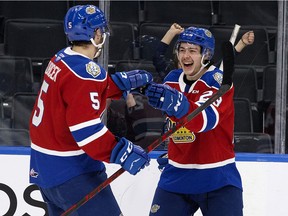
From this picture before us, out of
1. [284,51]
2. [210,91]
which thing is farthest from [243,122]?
[210,91]

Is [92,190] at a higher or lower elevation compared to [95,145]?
lower

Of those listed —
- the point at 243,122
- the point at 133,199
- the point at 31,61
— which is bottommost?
the point at 133,199

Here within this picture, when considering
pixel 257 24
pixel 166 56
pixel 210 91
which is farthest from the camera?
pixel 257 24

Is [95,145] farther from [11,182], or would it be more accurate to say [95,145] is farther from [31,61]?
[31,61]

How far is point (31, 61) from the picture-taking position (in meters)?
4.57

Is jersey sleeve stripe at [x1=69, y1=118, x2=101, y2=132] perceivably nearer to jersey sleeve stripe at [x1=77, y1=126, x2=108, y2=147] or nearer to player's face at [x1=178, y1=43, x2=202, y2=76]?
jersey sleeve stripe at [x1=77, y1=126, x2=108, y2=147]

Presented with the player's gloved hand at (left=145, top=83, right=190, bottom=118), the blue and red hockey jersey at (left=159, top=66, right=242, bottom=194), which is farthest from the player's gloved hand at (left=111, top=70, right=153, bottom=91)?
the blue and red hockey jersey at (left=159, top=66, right=242, bottom=194)

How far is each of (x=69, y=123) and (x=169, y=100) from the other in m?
0.41

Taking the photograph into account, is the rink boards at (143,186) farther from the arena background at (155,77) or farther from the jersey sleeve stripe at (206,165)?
the jersey sleeve stripe at (206,165)

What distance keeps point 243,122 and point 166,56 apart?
548 mm

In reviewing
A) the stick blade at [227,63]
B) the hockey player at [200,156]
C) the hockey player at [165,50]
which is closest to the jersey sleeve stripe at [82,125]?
the hockey player at [200,156]

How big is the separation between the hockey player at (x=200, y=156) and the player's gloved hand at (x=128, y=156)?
0.28 metres

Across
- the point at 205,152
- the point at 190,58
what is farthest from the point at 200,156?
the point at 190,58

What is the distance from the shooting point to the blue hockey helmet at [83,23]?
3.11 metres
